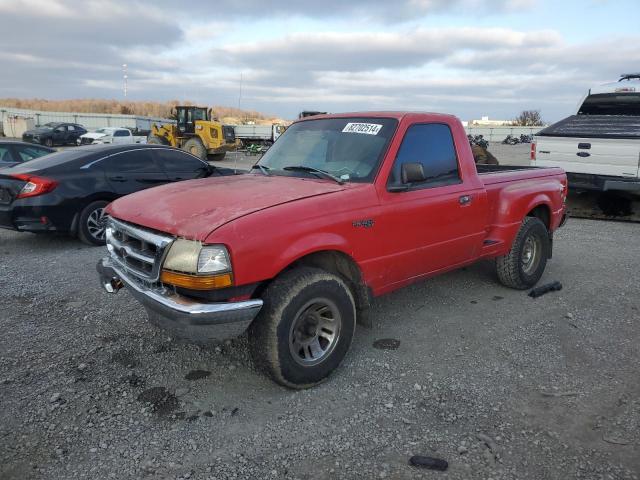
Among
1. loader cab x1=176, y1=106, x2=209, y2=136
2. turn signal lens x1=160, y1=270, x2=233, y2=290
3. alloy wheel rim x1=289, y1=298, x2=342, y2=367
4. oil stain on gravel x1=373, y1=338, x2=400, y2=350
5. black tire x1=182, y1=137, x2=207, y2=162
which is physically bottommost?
oil stain on gravel x1=373, y1=338, x2=400, y2=350

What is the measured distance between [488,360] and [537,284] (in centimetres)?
231

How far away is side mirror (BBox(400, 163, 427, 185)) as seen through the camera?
12.2ft

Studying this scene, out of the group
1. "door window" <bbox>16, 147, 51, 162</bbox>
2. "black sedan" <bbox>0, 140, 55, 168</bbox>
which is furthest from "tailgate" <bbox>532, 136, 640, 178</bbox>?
"door window" <bbox>16, 147, 51, 162</bbox>

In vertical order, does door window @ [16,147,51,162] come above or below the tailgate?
below

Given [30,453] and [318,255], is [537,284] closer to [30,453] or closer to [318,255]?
[318,255]

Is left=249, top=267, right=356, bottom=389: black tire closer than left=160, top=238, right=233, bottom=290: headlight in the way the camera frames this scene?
No

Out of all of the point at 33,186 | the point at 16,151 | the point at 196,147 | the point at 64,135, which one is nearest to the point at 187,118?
the point at 196,147

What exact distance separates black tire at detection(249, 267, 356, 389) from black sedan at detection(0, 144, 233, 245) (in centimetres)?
385

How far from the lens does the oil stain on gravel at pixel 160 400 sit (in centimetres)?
314

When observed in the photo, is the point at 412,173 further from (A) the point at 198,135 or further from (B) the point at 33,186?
(A) the point at 198,135

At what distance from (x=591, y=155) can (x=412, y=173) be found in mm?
6745

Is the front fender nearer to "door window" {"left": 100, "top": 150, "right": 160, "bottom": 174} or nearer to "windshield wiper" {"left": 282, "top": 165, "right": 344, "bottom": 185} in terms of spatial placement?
"windshield wiper" {"left": 282, "top": 165, "right": 344, "bottom": 185}

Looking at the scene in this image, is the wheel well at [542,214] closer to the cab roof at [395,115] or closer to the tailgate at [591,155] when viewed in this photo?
the cab roof at [395,115]

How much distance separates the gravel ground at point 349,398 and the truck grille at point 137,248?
2.65 ft
